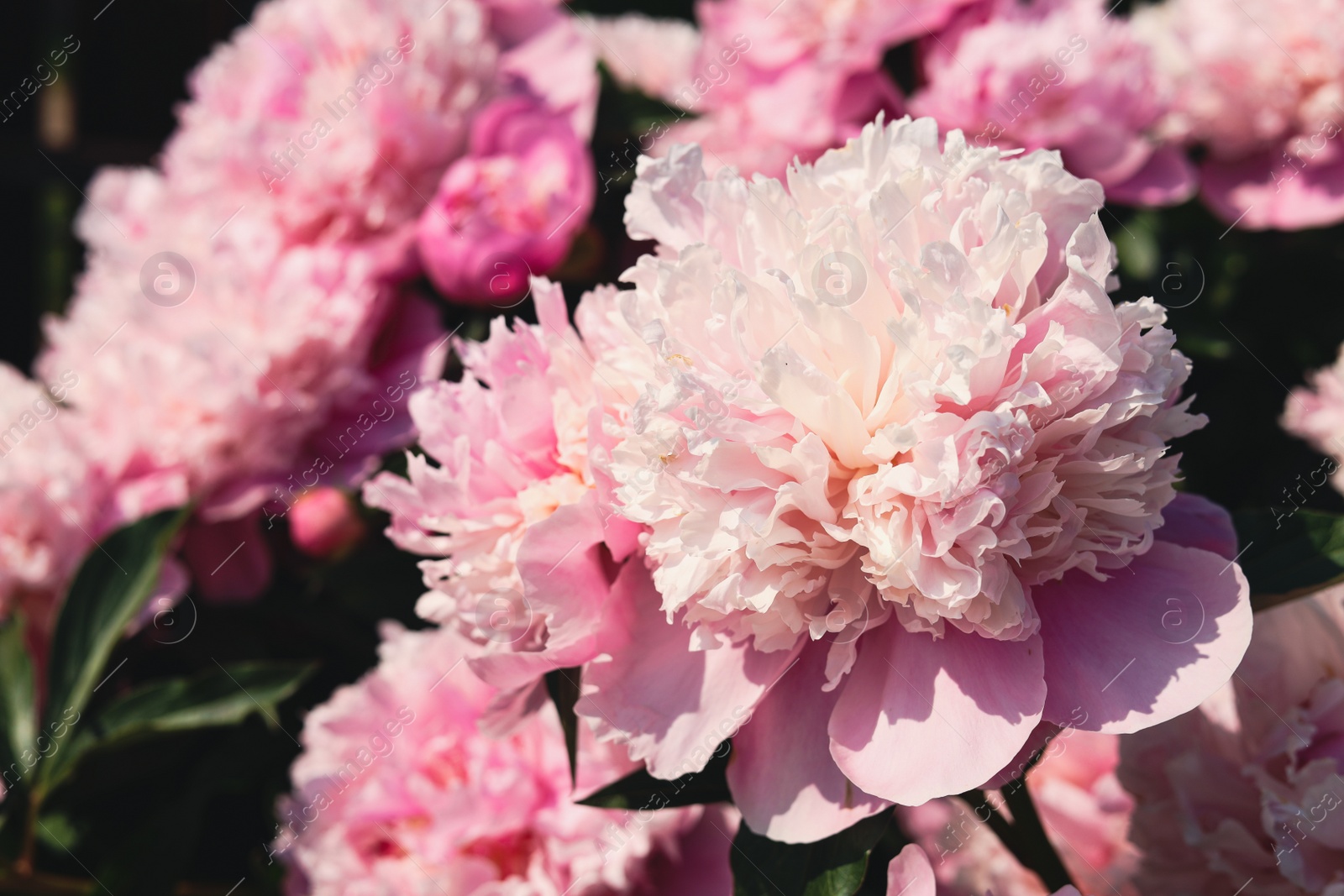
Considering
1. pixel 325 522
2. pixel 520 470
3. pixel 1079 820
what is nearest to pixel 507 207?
pixel 325 522

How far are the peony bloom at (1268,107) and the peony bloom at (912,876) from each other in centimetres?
74

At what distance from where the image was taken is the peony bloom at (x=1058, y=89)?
0.86m

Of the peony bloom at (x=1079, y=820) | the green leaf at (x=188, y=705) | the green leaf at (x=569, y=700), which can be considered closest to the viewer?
the green leaf at (x=569, y=700)

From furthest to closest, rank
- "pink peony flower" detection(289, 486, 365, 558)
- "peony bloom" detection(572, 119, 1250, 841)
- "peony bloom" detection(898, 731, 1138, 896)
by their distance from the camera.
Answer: "pink peony flower" detection(289, 486, 365, 558) → "peony bloom" detection(898, 731, 1138, 896) → "peony bloom" detection(572, 119, 1250, 841)

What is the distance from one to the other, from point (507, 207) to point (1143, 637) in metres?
0.63

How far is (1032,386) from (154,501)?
0.79 meters

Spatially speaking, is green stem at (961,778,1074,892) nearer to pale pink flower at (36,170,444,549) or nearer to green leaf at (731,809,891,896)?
green leaf at (731,809,891,896)

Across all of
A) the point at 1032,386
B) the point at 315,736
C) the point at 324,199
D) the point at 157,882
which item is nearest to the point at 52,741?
the point at 157,882

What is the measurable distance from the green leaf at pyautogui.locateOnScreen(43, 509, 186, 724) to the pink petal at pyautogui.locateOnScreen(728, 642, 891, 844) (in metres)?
0.57

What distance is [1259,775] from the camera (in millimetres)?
571

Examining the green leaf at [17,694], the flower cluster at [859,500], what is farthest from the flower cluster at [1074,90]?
the green leaf at [17,694]

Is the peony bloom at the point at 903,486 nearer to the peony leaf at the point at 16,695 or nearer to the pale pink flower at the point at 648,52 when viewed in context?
the peony leaf at the point at 16,695

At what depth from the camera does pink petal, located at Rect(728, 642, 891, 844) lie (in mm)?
469

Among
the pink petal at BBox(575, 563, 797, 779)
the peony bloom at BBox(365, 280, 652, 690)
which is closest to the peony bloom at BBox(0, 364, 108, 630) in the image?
the peony bloom at BBox(365, 280, 652, 690)
